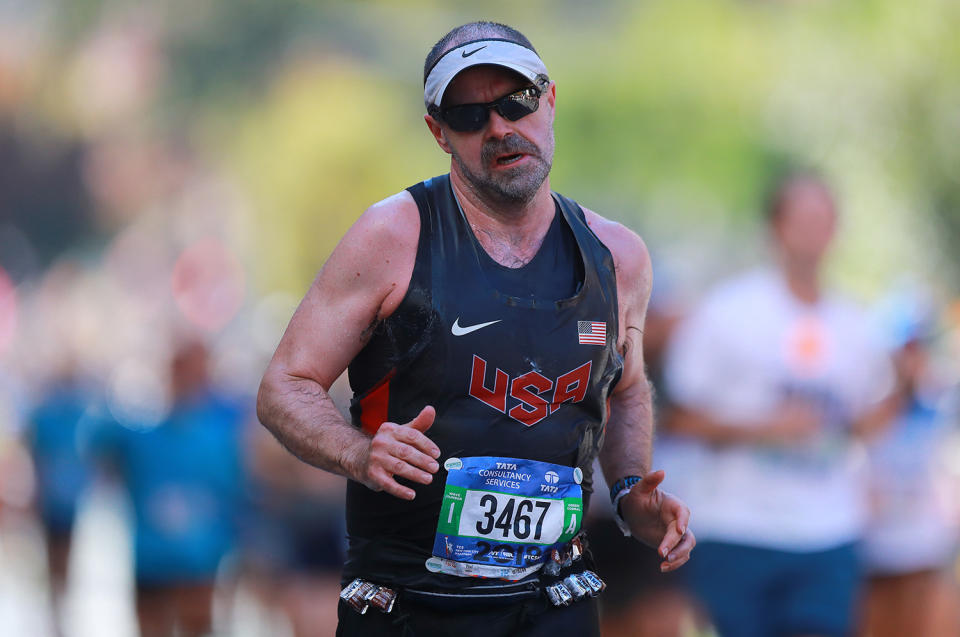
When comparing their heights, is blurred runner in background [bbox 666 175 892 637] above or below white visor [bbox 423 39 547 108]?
below

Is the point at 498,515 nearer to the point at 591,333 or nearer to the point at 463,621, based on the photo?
the point at 463,621

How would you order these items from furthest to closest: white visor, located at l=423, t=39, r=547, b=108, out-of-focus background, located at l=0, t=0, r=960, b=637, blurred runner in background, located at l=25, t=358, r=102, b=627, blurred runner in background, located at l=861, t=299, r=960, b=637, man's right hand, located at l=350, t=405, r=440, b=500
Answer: out-of-focus background, located at l=0, t=0, r=960, b=637
blurred runner in background, located at l=25, t=358, r=102, b=627
blurred runner in background, located at l=861, t=299, r=960, b=637
white visor, located at l=423, t=39, r=547, b=108
man's right hand, located at l=350, t=405, r=440, b=500

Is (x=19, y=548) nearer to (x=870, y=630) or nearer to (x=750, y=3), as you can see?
(x=870, y=630)

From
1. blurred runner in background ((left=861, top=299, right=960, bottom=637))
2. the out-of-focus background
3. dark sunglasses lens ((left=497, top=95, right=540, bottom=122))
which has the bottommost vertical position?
blurred runner in background ((left=861, top=299, right=960, bottom=637))

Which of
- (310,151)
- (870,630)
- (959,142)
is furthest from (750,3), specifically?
(870,630)

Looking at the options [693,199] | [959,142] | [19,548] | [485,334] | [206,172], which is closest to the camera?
[485,334]

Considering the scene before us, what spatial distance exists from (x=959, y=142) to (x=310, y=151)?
54.0 feet

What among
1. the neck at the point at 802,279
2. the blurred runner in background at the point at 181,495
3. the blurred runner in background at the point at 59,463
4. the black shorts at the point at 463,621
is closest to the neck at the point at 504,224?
the black shorts at the point at 463,621

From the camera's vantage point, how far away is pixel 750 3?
38.5m

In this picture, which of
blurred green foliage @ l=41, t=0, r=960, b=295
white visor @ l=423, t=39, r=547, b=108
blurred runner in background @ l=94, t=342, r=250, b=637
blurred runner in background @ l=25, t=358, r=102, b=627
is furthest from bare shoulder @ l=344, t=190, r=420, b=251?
blurred green foliage @ l=41, t=0, r=960, b=295

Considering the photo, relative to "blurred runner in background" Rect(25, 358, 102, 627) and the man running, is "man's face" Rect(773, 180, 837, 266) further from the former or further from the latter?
"blurred runner in background" Rect(25, 358, 102, 627)

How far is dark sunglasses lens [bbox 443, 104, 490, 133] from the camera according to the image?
352 centimetres

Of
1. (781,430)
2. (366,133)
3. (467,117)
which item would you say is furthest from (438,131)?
(366,133)

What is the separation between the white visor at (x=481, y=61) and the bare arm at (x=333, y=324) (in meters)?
0.35
